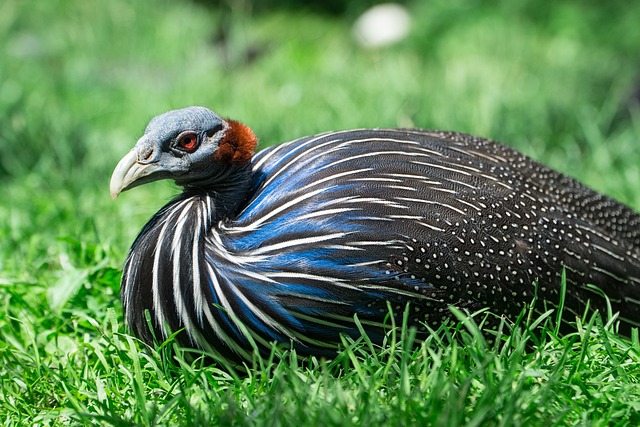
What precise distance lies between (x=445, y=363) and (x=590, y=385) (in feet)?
1.34

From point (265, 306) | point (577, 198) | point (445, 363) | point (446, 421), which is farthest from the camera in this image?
point (577, 198)

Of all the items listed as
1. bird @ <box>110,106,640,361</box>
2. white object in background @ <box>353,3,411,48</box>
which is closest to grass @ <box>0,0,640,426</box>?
bird @ <box>110,106,640,361</box>

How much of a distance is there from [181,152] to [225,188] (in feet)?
0.60

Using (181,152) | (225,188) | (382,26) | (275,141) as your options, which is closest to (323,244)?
(225,188)

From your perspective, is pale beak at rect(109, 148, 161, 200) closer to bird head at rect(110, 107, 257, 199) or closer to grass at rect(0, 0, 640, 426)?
bird head at rect(110, 107, 257, 199)

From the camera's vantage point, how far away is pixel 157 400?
2244 millimetres

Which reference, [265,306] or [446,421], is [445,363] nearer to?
[446,421]

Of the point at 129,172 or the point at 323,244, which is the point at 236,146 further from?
the point at 323,244

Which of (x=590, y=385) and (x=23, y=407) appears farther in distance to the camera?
(x=23, y=407)

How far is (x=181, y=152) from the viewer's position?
2455mm

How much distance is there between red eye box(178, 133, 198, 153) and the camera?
2.45 metres

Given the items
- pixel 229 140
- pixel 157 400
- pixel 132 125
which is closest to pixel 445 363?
pixel 157 400

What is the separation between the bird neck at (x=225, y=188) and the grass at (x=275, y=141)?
0.26m

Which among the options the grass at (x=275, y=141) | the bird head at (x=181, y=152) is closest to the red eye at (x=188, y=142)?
the bird head at (x=181, y=152)
